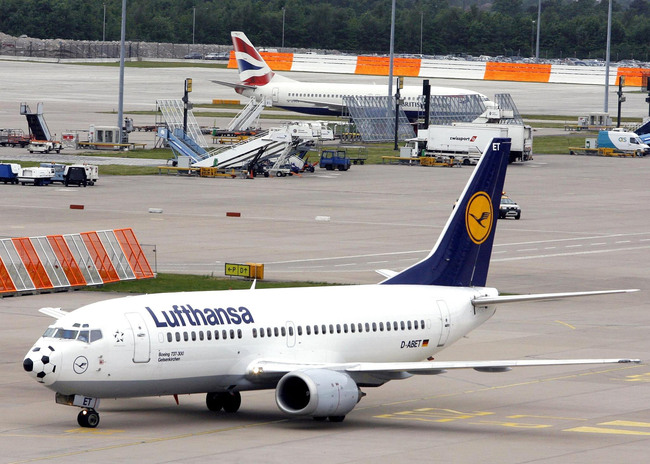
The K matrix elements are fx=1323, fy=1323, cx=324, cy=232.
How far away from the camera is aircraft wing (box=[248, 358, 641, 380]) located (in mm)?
33094

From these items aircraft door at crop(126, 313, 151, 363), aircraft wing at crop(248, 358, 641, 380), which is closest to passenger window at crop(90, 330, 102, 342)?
aircraft door at crop(126, 313, 151, 363)

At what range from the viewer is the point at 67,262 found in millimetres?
58469

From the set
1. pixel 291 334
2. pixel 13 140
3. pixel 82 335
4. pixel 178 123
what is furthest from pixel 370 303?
pixel 13 140

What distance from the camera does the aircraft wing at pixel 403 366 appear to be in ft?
109

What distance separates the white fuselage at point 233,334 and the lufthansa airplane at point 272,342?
27 mm

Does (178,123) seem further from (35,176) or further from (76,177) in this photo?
(35,176)

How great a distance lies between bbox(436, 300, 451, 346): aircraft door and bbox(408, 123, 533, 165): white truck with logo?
297 ft

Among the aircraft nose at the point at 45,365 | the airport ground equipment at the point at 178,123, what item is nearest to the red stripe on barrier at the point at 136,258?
the aircraft nose at the point at 45,365

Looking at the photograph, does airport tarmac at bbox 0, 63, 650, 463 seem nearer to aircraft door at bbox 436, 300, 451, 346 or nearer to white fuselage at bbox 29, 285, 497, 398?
white fuselage at bbox 29, 285, 497, 398

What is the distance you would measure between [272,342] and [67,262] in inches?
1026

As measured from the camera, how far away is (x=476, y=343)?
47531 millimetres

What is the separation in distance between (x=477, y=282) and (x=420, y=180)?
7580 centimetres

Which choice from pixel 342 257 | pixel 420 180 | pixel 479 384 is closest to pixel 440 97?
pixel 420 180

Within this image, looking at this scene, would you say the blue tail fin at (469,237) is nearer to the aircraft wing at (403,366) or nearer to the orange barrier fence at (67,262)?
the aircraft wing at (403,366)
